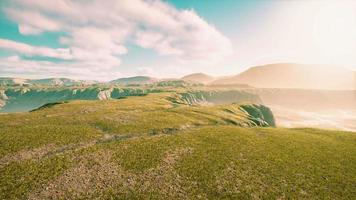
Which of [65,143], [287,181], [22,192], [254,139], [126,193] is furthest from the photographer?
[254,139]

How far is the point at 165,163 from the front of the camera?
127 feet

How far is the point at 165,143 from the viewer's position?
152 ft

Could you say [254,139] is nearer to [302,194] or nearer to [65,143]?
[302,194]

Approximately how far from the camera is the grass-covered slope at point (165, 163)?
31.5 m

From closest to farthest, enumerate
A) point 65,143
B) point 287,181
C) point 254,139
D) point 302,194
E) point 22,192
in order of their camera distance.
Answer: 1. point 22,192
2. point 302,194
3. point 287,181
4. point 65,143
5. point 254,139

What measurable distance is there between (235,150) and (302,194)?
47.4ft

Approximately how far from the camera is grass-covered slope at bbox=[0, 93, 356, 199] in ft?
103

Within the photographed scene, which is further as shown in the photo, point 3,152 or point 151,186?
point 3,152

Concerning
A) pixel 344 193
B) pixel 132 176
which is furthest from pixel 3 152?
pixel 344 193

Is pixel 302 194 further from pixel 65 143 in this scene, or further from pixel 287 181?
pixel 65 143

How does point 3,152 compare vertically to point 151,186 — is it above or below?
above

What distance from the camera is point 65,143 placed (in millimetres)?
43344

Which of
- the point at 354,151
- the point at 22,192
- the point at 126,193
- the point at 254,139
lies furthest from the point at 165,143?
the point at 354,151

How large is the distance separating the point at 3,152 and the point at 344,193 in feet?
177
